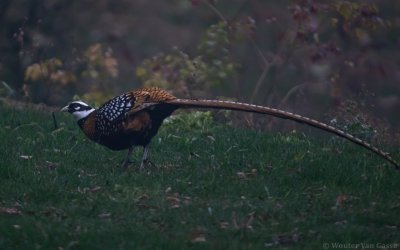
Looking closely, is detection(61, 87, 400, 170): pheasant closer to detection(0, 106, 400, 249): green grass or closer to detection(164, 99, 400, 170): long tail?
detection(164, 99, 400, 170): long tail

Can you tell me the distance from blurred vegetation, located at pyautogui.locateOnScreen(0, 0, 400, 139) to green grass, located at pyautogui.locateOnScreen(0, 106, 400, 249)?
361cm

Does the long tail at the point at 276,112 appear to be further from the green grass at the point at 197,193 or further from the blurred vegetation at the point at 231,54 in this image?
the blurred vegetation at the point at 231,54

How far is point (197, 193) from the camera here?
A: 30.1 ft

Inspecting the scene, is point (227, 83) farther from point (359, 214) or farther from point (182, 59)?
point (359, 214)

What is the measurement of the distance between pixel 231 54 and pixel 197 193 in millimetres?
8511

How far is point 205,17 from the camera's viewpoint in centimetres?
2030

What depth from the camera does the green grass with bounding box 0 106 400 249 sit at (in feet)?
26.0

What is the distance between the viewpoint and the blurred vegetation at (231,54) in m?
16.1

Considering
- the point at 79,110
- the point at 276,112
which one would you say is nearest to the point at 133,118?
the point at 79,110

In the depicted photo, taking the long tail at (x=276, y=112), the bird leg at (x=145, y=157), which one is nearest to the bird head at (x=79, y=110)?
the bird leg at (x=145, y=157)

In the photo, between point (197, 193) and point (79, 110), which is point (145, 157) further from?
point (197, 193)

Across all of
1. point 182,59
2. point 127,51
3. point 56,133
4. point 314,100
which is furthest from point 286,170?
point 127,51

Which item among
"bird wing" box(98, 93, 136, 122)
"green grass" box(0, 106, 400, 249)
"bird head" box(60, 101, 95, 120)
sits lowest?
"green grass" box(0, 106, 400, 249)

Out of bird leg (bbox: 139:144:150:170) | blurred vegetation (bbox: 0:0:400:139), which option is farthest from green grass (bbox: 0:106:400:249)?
blurred vegetation (bbox: 0:0:400:139)
